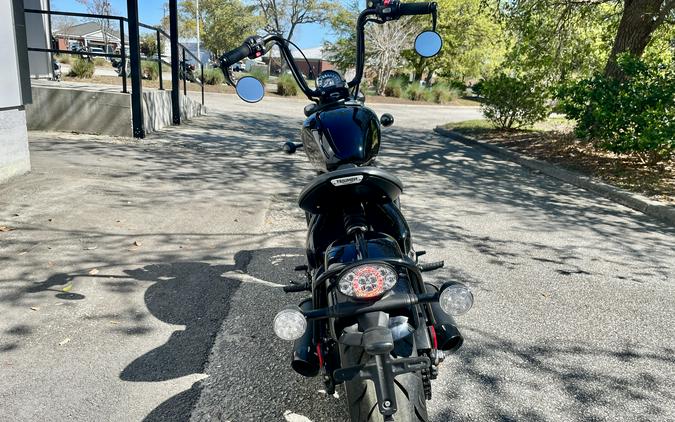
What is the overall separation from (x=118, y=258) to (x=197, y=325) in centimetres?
137

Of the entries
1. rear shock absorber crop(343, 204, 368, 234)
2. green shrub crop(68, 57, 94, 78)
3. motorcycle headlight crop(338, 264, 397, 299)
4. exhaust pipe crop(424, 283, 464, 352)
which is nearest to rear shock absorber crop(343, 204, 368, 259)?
rear shock absorber crop(343, 204, 368, 234)

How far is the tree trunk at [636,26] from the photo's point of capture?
9.73 m

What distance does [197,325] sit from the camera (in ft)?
10.5

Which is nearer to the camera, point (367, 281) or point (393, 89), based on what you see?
point (367, 281)

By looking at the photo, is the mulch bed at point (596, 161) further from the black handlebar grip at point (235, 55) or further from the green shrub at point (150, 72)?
Answer: the green shrub at point (150, 72)

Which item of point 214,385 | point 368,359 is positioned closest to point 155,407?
point 214,385

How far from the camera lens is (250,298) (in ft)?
11.8

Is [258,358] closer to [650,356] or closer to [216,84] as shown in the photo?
[650,356]

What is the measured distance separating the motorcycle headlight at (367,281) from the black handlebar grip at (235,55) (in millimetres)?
1939

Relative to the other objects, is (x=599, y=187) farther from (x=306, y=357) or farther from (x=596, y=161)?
(x=306, y=357)

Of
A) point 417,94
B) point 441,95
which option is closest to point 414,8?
point 417,94

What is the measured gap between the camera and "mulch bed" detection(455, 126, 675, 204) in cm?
754

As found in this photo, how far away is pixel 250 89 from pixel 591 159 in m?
8.42

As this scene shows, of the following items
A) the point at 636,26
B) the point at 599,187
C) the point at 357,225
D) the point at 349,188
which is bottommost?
the point at 599,187
